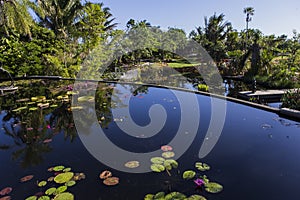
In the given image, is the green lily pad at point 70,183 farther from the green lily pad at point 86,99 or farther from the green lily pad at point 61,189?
the green lily pad at point 86,99

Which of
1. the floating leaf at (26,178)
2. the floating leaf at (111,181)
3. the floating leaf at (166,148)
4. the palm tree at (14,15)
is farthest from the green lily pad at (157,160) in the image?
the palm tree at (14,15)

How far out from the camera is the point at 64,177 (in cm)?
238

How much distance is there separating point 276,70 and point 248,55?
8.83 feet

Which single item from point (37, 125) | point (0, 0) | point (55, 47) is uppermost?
point (0, 0)

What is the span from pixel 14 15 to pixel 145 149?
9.01 m

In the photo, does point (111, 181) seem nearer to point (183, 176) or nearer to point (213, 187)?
point (183, 176)

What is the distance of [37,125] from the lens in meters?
4.16

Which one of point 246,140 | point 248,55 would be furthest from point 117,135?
point 248,55

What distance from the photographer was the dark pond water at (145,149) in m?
2.20

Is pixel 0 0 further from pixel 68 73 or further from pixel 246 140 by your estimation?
pixel 246 140

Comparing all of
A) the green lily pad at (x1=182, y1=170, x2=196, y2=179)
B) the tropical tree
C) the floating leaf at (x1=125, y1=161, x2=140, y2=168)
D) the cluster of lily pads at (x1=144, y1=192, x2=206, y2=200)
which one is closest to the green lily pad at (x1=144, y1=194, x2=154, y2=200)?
the cluster of lily pads at (x1=144, y1=192, x2=206, y2=200)

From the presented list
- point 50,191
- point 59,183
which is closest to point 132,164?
point 59,183

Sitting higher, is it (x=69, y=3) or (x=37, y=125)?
(x=69, y=3)

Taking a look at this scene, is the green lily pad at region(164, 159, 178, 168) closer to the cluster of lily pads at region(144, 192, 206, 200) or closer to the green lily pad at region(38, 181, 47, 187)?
the cluster of lily pads at region(144, 192, 206, 200)
